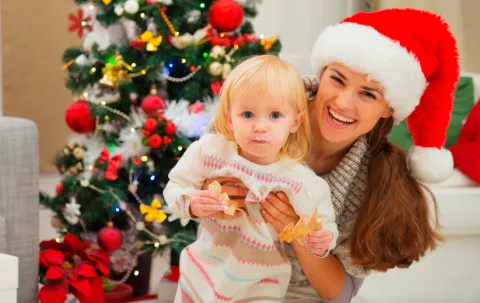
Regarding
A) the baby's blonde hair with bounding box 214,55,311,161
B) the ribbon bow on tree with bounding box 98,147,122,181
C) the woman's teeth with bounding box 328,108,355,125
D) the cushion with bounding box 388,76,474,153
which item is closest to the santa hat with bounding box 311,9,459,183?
the woman's teeth with bounding box 328,108,355,125

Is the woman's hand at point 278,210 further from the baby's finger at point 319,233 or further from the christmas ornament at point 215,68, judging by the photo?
the christmas ornament at point 215,68

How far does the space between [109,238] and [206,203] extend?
Result: 1.29m

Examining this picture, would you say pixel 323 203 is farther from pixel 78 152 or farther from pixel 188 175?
pixel 78 152

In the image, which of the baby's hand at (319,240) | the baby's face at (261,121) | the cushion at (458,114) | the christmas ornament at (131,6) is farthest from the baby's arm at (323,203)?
the cushion at (458,114)

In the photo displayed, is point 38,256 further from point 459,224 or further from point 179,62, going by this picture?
point 459,224

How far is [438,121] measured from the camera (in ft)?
5.97

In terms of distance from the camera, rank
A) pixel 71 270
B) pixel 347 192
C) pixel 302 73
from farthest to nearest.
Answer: pixel 302 73
pixel 71 270
pixel 347 192

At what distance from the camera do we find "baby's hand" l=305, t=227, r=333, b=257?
1.52m

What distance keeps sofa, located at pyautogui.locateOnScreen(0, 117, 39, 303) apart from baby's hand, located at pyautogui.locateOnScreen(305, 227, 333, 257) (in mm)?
1075

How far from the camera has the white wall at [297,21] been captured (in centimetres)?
448

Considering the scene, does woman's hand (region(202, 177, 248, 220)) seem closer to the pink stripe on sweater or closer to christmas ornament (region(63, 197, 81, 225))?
the pink stripe on sweater

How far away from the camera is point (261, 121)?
1.52 m

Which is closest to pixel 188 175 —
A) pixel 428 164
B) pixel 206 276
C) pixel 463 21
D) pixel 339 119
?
pixel 206 276

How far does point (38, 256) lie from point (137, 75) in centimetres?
73
